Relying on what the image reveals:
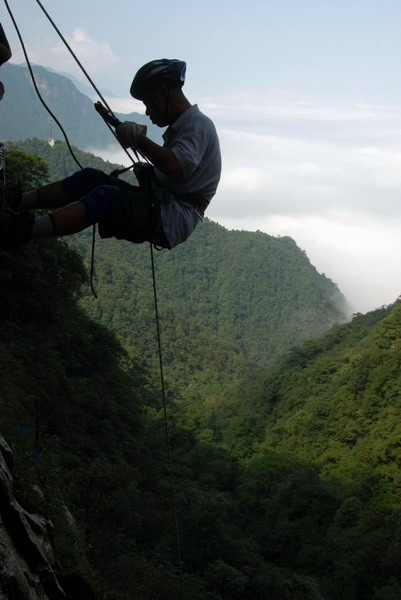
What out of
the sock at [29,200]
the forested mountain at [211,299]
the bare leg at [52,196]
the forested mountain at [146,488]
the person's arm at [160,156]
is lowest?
the forested mountain at [146,488]

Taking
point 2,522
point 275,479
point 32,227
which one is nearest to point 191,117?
point 32,227

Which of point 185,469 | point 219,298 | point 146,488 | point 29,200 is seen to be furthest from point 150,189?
point 219,298

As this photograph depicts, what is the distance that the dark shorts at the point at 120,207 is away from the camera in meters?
2.90

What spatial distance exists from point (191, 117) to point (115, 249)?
100 m

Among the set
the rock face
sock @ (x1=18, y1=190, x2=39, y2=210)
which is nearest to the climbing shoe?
sock @ (x1=18, y1=190, x2=39, y2=210)

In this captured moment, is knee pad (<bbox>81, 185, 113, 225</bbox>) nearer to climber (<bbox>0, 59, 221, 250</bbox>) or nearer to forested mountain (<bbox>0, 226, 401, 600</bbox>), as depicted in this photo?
climber (<bbox>0, 59, 221, 250</bbox>)

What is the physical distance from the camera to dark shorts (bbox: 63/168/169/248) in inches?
114

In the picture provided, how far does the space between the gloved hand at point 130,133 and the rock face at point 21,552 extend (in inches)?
69.1

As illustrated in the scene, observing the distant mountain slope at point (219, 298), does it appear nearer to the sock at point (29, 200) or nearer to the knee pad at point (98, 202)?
the sock at point (29, 200)

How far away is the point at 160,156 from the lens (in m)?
2.83

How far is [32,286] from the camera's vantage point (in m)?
17.0

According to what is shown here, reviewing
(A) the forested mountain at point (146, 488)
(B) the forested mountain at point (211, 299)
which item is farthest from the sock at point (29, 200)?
(B) the forested mountain at point (211, 299)

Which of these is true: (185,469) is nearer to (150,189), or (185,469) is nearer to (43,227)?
(150,189)

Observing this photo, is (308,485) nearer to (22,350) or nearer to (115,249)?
(22,350)
